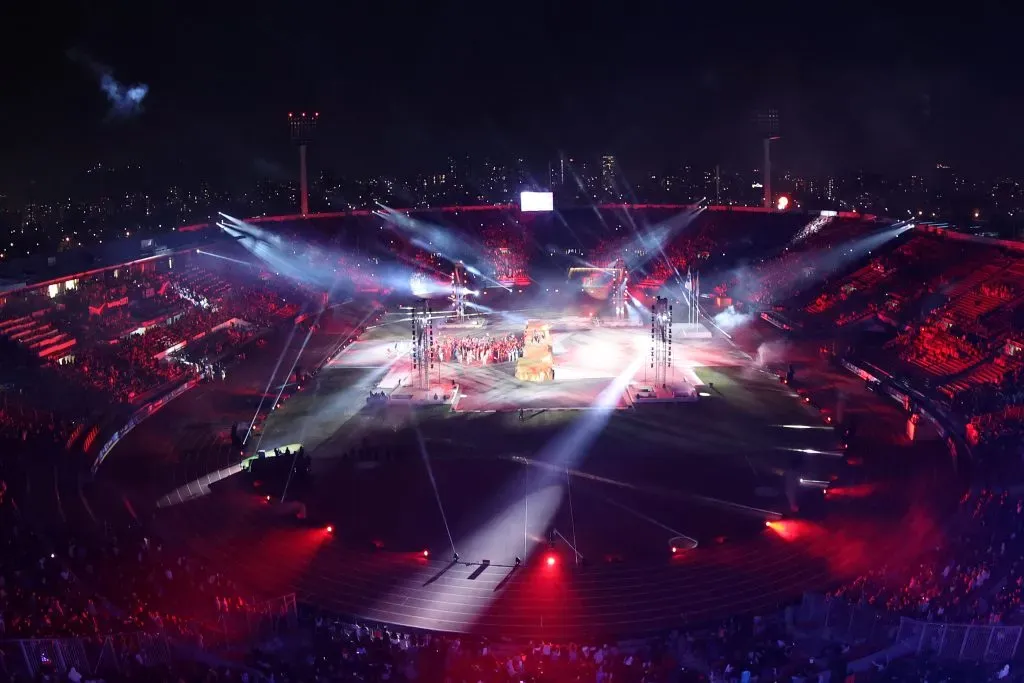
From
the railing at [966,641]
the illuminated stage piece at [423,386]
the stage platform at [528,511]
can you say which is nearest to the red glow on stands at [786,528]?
the stage platform at [528,511]

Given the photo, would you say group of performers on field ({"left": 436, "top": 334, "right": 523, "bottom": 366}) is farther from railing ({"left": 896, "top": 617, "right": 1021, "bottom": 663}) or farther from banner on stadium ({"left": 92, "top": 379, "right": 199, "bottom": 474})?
railing ({"left": 896, "top": 617, "right": 1021, "bottom": 663})

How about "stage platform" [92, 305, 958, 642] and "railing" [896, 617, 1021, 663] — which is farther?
"stage platform" [92, 305, 958, 642]

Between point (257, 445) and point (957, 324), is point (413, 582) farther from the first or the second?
point (957, 324)

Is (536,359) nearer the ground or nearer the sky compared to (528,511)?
nearer the sky

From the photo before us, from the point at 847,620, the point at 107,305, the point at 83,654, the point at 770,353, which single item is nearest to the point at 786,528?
the point at 847,620

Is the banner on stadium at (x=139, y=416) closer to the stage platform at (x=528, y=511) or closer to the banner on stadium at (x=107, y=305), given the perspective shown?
the stage platform at (x=528, y=511)

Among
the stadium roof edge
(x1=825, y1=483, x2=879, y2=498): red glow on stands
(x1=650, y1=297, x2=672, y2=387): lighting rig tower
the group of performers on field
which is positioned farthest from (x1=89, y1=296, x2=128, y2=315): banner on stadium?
(x1=825, y1=483, x2=879, y2=498): red glow on stands

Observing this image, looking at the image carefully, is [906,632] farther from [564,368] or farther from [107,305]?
[107,305]
